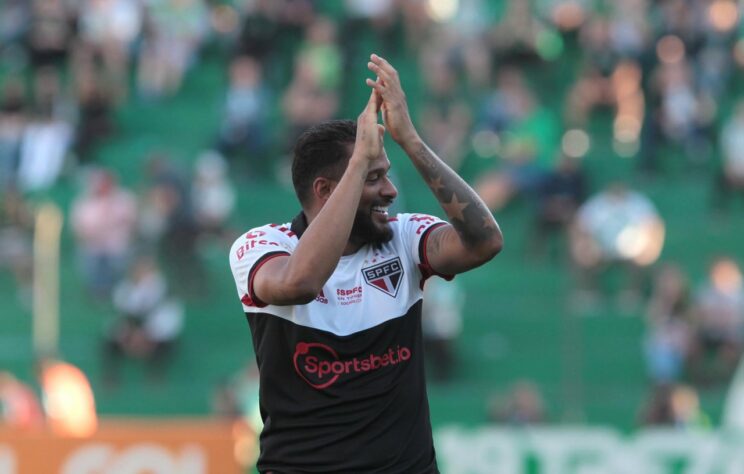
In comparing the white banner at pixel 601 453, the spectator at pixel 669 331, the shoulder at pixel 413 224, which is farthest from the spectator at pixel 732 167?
the shoulder at pixel 413 224

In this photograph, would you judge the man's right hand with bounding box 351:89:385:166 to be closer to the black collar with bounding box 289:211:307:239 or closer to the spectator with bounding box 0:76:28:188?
the black collar with bounding box 289:211:307:239

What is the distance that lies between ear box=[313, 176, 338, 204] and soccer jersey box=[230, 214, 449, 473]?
197 mm

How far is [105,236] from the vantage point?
15.9 metres

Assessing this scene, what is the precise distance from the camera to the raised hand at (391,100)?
194 inches

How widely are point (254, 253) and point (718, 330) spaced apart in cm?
997

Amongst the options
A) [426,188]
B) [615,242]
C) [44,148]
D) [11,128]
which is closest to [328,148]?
[615,242]

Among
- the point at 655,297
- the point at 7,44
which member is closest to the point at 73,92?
the point at 7,44

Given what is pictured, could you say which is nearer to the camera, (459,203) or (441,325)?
(459,203)

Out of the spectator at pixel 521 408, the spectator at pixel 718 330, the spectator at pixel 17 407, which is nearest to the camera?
the spectator at pixel 521 408

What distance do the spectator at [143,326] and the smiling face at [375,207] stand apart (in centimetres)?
1017

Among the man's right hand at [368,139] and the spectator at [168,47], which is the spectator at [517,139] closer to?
the spectator at [168,47]

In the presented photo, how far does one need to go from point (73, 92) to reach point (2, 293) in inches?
142

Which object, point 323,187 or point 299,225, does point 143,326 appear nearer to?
point 299,225

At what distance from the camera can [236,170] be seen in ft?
58.9
